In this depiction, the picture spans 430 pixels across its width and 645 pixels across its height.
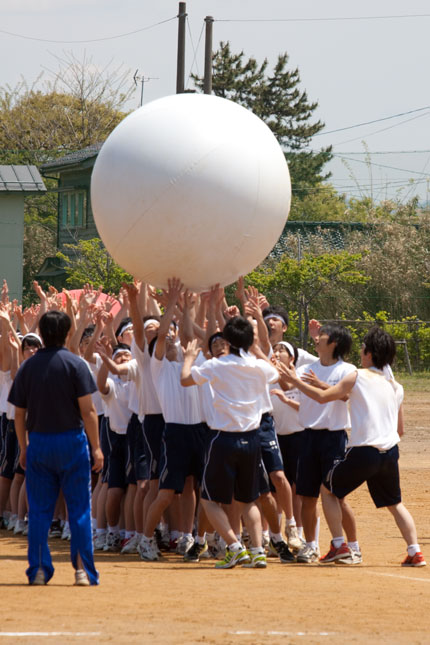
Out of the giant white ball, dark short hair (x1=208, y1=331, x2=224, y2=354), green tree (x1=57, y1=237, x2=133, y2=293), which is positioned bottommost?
dark short hair (x1=208, y1=331, x2=224, y2=354)

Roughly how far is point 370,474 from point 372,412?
45cm

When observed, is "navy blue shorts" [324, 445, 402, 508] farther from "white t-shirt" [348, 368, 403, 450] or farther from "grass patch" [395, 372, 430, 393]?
"grass patch" [395, 372, 430, 393]

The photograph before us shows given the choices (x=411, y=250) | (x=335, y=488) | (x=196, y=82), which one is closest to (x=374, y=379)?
(x=335, y=488)

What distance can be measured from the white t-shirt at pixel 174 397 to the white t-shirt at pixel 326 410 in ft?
2.71

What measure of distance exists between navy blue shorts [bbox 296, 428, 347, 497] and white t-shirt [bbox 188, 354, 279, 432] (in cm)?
66

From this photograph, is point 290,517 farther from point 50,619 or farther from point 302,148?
point 302,148

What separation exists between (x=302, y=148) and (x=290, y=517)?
4321 cm

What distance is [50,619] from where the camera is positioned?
20.1ft

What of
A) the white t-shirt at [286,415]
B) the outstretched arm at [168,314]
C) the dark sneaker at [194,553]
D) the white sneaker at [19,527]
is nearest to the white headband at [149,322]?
the outstretched arm at [168,314]

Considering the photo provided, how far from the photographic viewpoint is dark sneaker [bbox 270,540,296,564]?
8.51 metres

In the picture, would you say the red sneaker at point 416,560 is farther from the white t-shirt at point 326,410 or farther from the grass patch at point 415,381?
the grass patch at point 415,381

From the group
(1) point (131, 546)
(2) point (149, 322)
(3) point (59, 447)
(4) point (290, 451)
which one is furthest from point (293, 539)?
(3) point (59, 447)

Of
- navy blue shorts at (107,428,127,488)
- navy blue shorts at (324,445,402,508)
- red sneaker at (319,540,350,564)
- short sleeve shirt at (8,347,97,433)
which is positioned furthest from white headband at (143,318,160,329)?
red sneaker at (319,540,350,564)

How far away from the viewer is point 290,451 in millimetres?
8953
